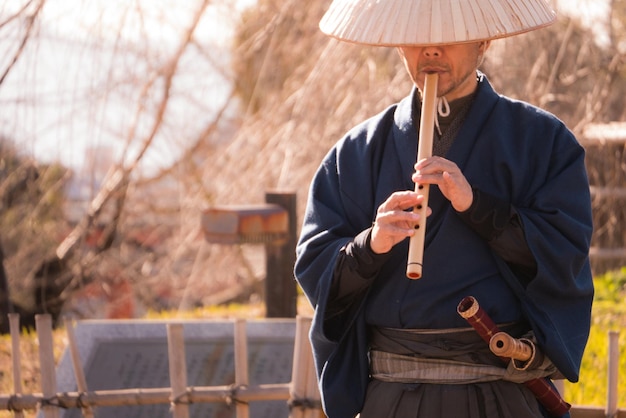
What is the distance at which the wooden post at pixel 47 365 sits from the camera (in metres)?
3.72

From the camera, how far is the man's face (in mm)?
2449

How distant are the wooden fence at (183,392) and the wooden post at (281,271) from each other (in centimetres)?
140

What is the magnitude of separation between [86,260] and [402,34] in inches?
214

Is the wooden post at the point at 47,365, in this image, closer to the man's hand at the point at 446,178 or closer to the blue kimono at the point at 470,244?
the blue kimono at the point at 470,244

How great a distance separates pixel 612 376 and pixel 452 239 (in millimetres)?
1309

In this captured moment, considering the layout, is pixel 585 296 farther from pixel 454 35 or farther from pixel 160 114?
pixel 160 114

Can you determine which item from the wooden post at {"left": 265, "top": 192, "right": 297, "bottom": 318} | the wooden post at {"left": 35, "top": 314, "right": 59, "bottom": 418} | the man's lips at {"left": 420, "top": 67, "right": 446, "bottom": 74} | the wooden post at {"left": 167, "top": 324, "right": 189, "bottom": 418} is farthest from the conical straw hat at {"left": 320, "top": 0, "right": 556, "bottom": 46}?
the wooden post at {"left": 265, "top": 192, "right": 297, "bottom": 318}

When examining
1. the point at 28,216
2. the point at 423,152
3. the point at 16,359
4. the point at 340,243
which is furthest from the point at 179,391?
the point at 28,216

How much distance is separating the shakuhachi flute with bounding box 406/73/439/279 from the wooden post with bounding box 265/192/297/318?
8.88 feet

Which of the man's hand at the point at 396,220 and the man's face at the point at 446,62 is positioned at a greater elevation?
the man's face at the point at 446,62

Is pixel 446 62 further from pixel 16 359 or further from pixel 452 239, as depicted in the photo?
pixel 16 359

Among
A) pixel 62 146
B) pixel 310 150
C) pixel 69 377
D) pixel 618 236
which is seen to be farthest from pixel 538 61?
pixel 69 377

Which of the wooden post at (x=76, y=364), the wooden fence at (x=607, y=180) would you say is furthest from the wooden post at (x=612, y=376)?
the wooden fence at (x=607, y=180)

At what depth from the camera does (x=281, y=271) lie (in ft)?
17.1
